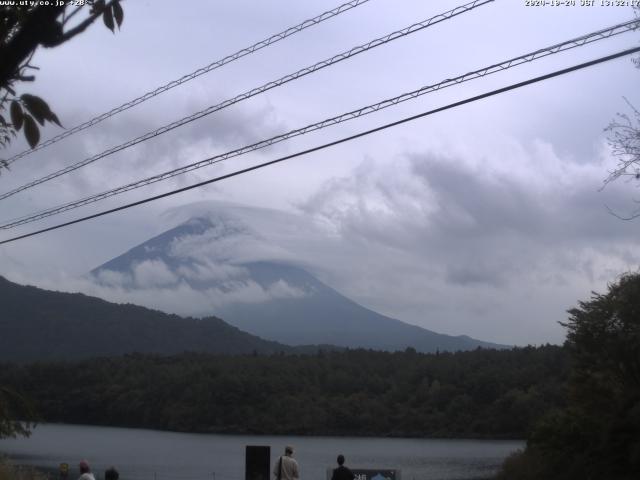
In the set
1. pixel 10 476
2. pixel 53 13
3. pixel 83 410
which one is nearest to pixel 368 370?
pixel 83 410

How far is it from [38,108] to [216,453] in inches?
2332

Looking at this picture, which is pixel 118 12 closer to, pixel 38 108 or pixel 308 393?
pixel 38 108

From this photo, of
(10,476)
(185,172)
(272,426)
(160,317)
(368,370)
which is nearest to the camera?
(185,172)

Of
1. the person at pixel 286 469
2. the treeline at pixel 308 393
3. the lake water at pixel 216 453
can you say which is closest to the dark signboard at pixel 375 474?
the person at pixel 286 469

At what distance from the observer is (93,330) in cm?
15375

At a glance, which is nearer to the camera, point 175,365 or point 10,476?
point 10,476

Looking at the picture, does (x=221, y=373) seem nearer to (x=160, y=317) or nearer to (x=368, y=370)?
(x=368, y=370)

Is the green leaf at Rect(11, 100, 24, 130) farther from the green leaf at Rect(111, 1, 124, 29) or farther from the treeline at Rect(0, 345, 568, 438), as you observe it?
the treeline at Rect(0, 345, 568, 438)

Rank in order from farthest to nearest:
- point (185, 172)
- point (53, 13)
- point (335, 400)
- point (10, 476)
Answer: point (335, 400) < point (10, 476) < point (185, 172) < point (53, 13)

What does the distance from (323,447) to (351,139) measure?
2155 inches

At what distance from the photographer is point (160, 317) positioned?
Answer: 169 m

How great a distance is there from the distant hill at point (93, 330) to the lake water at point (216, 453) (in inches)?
2127

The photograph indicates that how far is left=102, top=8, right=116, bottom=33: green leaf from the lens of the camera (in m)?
4.30

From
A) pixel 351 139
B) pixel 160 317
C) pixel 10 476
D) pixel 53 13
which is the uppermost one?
pixel 160 317
